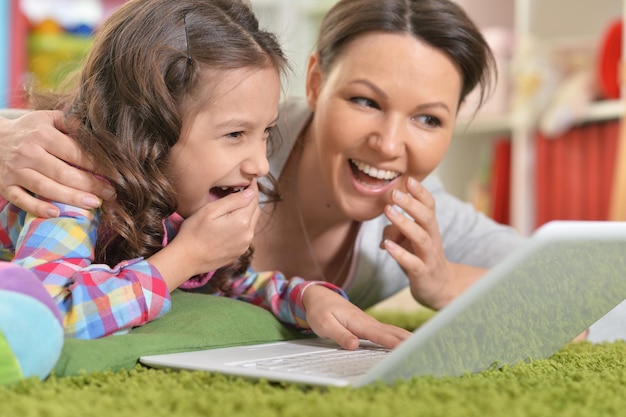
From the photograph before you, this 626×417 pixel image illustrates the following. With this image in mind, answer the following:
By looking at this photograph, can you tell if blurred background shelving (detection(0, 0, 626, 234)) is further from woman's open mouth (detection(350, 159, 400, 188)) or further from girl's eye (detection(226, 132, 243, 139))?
girl's eye (detection(226, 132, 243, 139))

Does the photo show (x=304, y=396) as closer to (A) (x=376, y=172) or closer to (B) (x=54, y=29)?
(A) (x=376, y=172)

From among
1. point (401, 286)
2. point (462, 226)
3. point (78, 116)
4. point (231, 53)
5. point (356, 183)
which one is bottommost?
point (401, 286)

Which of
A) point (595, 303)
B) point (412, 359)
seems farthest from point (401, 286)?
point (412, 359)

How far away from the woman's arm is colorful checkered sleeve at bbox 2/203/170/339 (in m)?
0.02

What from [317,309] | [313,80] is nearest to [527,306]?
[317,309]

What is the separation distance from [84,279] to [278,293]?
1.23 ft

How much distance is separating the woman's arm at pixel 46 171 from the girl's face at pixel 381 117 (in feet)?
1.56

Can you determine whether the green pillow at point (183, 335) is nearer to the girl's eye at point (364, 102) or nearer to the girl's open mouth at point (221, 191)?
the girl's open mouth at point (221, 191)

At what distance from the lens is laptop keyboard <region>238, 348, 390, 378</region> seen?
777 mm

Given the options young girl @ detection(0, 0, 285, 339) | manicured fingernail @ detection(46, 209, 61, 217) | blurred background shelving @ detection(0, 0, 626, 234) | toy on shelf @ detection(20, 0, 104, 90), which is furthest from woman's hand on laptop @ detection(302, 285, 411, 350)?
toy on shelf @ detection(20, 0, 104, 90)

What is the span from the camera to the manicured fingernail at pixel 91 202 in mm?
1009

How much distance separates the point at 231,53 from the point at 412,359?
0.59 meters

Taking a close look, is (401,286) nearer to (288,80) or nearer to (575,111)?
(288,80)

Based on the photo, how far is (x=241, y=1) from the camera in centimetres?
124
